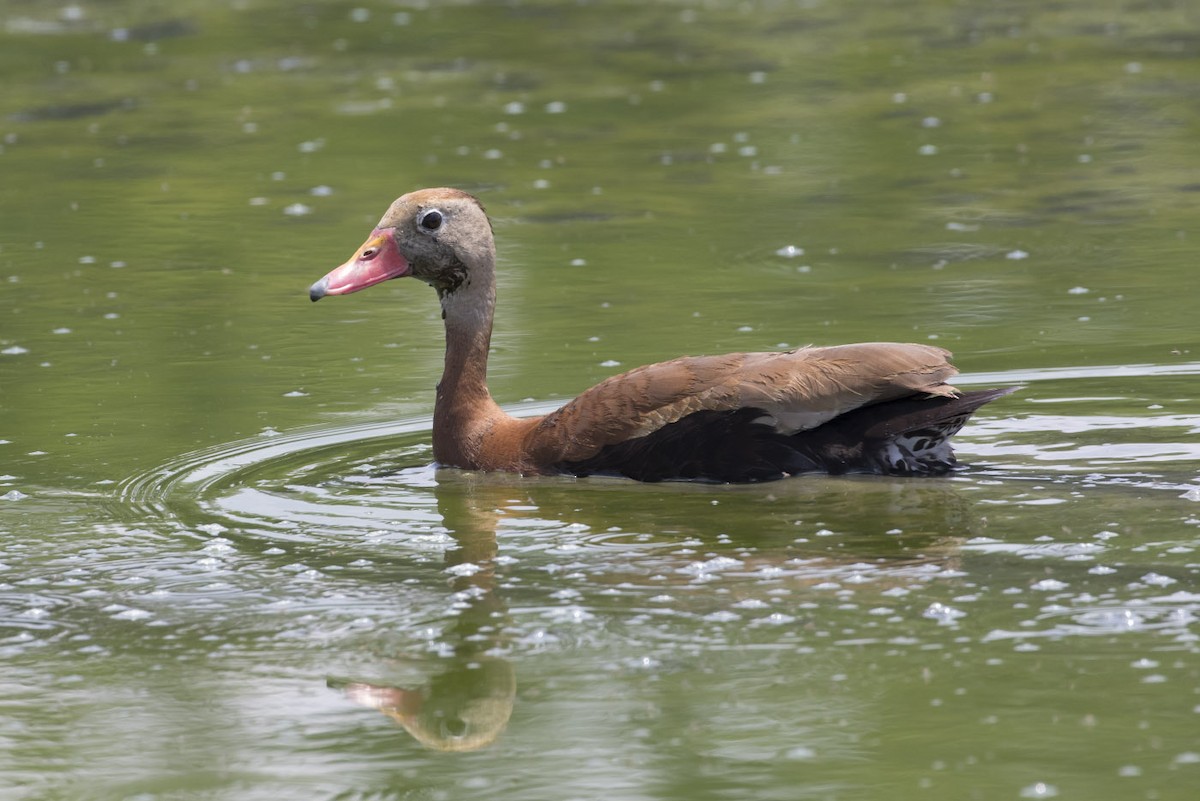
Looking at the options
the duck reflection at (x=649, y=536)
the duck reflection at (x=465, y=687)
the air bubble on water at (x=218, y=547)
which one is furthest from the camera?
the air bubble on water at (x=218, y=547)

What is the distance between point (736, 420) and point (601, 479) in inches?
28.4

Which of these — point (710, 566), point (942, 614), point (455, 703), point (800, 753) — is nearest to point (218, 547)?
point (710, 566)

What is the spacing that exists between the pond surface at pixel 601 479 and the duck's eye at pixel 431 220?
1058 mm

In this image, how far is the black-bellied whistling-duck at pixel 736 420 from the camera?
838 centimetres

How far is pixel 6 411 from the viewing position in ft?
34.5

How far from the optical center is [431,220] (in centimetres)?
953

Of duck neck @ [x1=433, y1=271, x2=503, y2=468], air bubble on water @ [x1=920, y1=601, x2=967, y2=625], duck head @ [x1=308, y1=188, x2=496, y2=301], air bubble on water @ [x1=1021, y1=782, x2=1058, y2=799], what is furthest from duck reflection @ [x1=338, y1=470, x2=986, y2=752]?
air bubble on water @ [x1=1021, y1=782, x2=1058, y2=799]

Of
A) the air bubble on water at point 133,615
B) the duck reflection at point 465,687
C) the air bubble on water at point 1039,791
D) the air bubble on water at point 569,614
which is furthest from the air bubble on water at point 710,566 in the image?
the air bubble on water at point 1039,791

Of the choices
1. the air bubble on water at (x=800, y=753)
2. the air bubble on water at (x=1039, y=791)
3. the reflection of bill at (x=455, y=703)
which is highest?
the reflection of bill at (x=455, y=703)

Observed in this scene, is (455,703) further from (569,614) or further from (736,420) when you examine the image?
(736,420)

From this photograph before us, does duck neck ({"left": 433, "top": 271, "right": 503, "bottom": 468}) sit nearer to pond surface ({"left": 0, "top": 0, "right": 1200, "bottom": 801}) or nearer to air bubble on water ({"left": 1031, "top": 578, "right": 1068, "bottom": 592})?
pond surface ({"left": 0, "top": 0, "right": 1200, "bottom": 801})

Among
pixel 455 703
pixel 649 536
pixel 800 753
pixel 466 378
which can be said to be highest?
pixel 466 378

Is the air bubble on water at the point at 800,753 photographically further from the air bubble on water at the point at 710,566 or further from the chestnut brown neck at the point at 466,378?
the chestnut brown neck at the point at 466,378

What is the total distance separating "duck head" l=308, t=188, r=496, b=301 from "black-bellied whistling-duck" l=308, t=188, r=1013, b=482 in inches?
1.0
